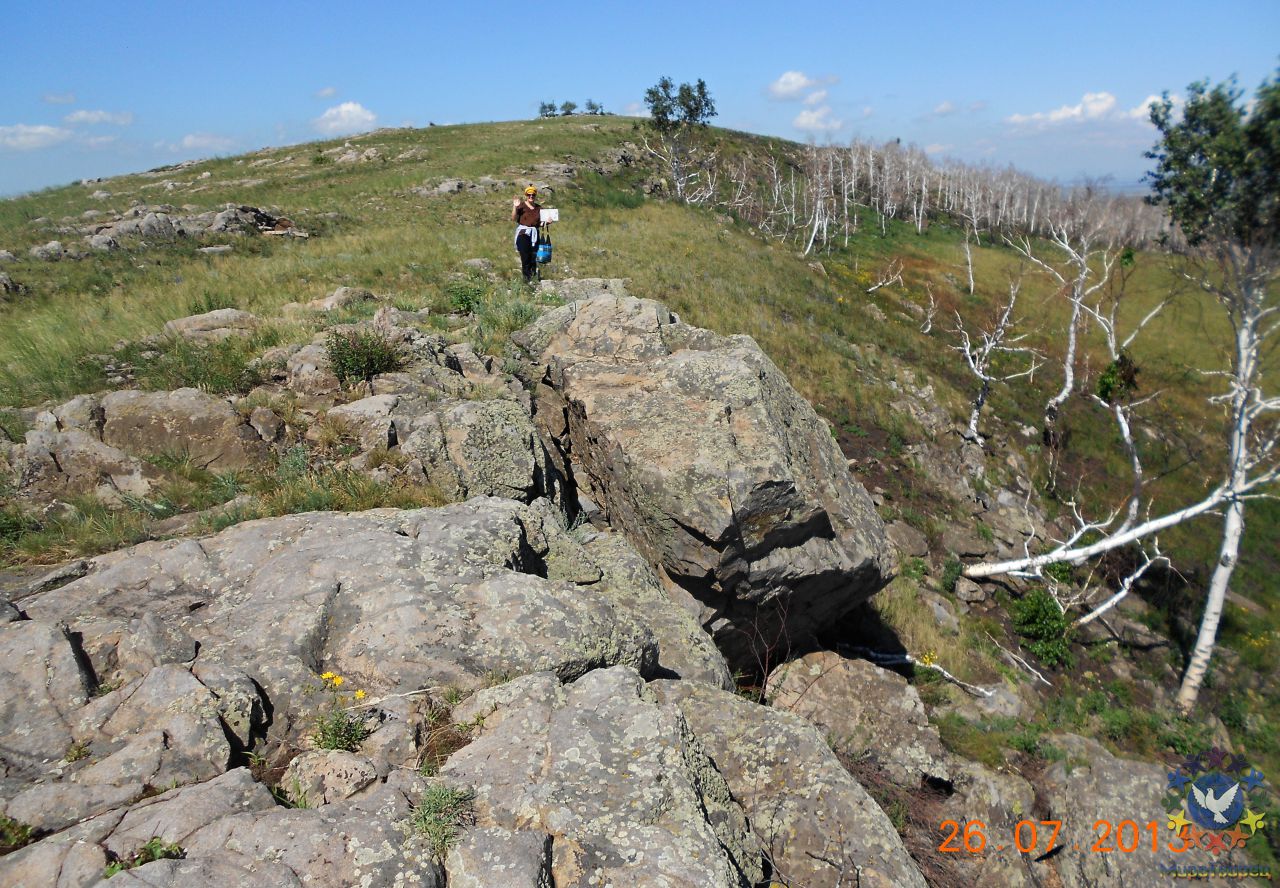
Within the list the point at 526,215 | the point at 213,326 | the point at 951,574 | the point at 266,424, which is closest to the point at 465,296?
the point at 526,215

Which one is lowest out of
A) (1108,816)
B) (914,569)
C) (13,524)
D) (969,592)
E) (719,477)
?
(969,592)

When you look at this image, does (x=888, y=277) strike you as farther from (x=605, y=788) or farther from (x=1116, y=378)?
(x=605, y=788)

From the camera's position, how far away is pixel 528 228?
14.5 m

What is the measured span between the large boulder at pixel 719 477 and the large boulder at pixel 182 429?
3592 mm

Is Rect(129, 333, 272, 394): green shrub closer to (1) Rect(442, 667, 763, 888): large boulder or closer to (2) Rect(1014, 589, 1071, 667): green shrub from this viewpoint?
(1) Rect(442, 667, 763, 888): large boulder

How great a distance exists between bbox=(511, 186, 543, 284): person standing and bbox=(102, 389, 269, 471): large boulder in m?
8.50

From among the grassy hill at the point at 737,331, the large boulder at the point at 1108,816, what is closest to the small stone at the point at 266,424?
the grassy hill at the point at 737,331

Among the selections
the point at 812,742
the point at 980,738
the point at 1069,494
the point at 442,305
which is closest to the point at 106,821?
the point at 812,742

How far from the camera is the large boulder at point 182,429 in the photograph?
262 inches

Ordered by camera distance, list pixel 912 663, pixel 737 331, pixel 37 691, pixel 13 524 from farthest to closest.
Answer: pixel 737 331
pixel 912 663
pixel 13 524
pixel 37 691

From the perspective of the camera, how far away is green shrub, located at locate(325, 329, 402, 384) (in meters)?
8.00

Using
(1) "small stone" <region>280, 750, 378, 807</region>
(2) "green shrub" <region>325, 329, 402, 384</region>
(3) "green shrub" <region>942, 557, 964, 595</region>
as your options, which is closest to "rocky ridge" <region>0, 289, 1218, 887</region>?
(1) "small stone" <region>280, 750, 378, 807</region>

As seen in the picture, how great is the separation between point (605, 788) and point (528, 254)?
13241 mm

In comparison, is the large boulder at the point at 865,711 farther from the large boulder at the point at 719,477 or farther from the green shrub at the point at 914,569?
the green shrub at the point at 914,569
